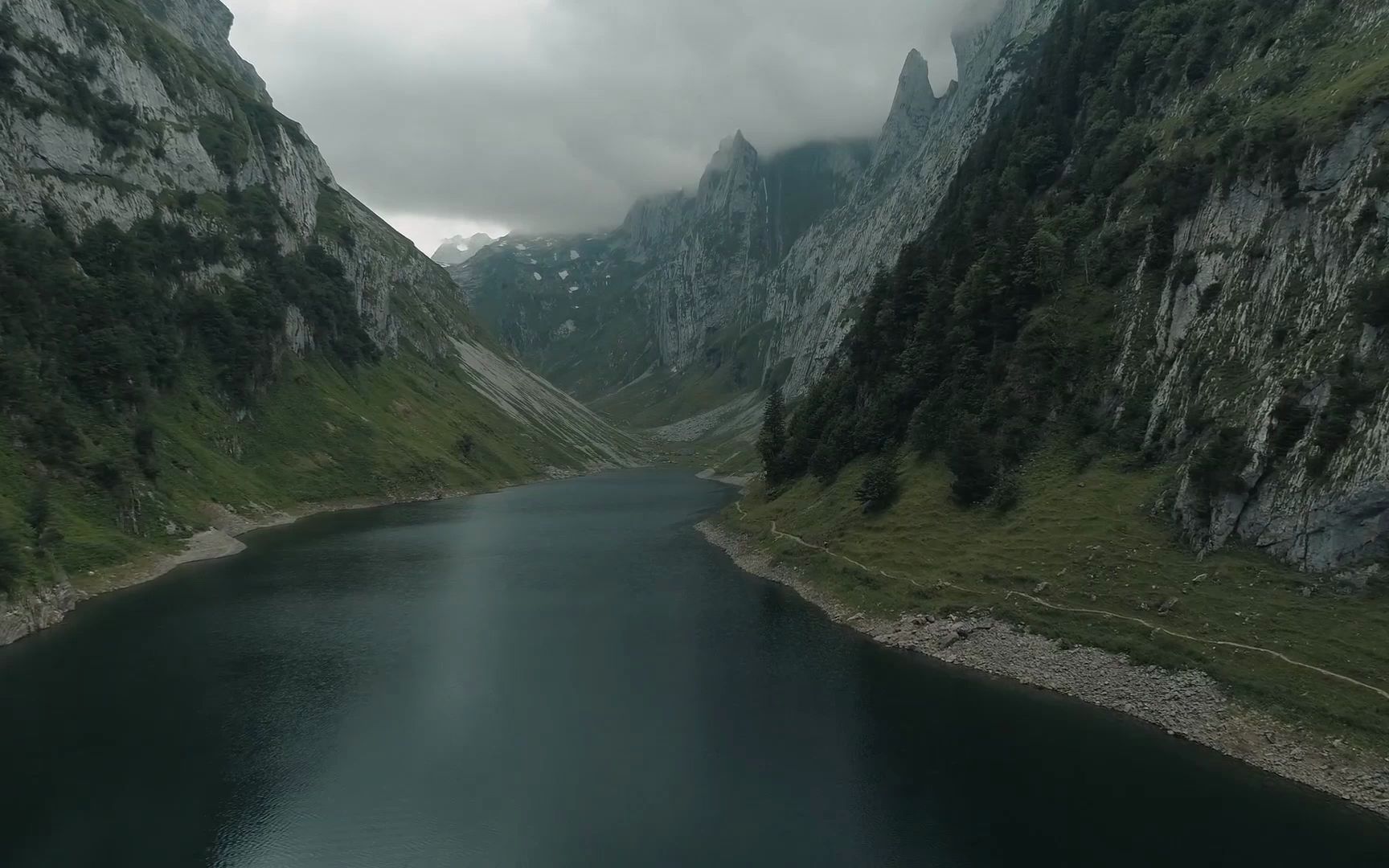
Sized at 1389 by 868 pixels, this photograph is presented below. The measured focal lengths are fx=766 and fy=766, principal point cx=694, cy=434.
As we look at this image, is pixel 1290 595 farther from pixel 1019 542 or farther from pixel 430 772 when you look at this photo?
pixel 430 772

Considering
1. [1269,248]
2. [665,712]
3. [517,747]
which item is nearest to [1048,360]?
[1269,248]

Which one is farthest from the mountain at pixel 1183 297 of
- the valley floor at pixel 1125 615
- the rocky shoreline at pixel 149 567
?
the rocky shoreline at pixel 149 567

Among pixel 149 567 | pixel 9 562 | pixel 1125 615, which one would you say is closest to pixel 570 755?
pixel 1125 615

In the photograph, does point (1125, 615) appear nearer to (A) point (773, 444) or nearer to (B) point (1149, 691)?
(B) point (1149, 691)

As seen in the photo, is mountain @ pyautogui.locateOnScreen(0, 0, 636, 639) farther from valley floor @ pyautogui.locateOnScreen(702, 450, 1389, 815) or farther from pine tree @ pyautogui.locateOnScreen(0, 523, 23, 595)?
valley floor @ pyautogui.locateOnScreen(702, 450, 1389, 815)

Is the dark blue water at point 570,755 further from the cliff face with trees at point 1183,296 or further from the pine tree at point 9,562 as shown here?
the cliff face with trees at point 1183,296

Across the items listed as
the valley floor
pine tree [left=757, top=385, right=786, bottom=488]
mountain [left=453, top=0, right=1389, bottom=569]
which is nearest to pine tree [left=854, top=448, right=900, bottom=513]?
the valley floor

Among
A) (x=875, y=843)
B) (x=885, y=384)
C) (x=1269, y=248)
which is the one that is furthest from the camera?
(x=885, y=384)
